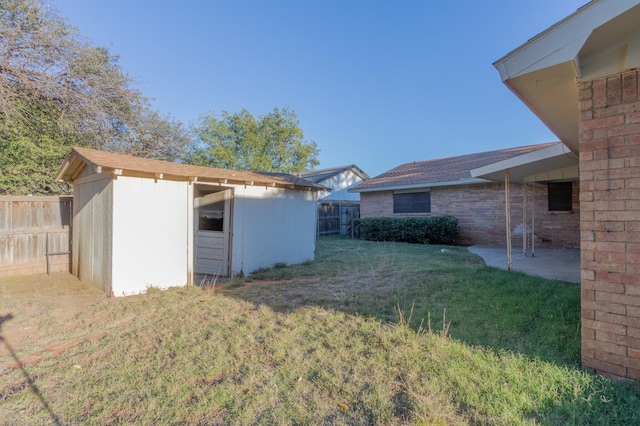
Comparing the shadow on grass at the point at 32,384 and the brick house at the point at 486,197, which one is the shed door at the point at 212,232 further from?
the brick house at the point at 486,197

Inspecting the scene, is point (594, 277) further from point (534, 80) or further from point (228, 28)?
point (228, 28)

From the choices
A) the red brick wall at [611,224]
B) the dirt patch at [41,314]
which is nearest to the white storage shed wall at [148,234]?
the dirt patch at [41,314]

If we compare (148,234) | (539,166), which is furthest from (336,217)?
(148,234)

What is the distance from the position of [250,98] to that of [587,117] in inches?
972

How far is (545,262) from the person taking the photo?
8.33 metres

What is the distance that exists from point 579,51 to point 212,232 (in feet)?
23.9

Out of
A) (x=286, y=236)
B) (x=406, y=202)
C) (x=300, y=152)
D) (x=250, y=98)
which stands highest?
(x=250, y=98)

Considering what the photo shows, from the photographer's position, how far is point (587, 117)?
269cm

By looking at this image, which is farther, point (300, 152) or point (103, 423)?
point (300, 152)

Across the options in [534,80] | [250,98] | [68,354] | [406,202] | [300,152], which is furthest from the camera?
[300,152]

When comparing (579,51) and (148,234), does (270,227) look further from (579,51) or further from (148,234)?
(579,51)

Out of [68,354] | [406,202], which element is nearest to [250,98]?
[406,202]

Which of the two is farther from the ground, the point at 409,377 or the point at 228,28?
the point at 228,28

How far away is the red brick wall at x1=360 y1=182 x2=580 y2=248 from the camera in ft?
36.1
